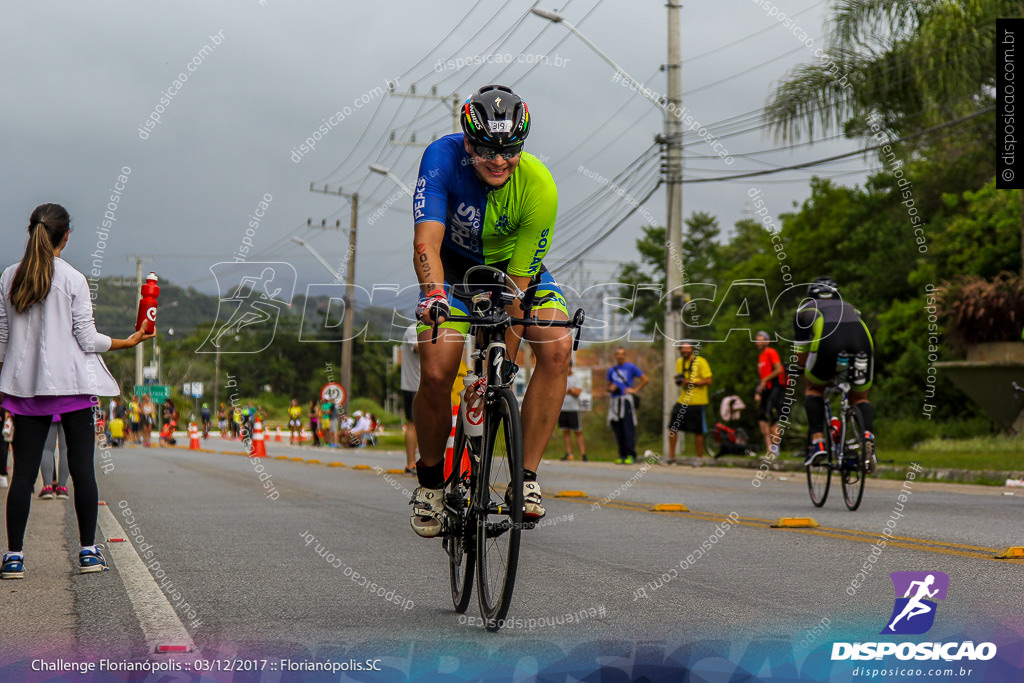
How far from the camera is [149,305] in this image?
20.3ft

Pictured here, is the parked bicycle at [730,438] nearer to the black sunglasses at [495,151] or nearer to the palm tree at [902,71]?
the palm tree at [902,71]

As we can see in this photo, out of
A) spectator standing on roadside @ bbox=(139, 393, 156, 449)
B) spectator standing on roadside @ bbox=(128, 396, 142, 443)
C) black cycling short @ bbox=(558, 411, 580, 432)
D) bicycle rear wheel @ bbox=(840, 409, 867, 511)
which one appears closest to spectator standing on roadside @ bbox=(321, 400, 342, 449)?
spectator standing on roadside @ bbox=(139, 393, 156, 449)

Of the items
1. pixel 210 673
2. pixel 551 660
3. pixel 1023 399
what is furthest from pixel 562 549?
pixel 1023 399

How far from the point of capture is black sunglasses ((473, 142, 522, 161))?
5.00m

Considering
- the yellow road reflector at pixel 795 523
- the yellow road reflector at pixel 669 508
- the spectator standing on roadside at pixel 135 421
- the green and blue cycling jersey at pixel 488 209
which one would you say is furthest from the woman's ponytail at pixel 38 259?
the spectator standing on roadside at pixel 135 421

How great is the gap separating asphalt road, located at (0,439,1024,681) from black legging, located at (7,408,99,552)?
29 cm

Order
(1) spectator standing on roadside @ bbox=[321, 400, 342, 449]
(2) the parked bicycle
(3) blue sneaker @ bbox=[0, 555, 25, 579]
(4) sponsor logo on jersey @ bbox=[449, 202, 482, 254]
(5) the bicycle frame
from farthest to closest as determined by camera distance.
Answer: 1. (1) spectator standing on roadside @ bbox=[321, 400, 342, 449]
2. (2) the parked bicycle
3. (5) the bicycle frame
4. (3) blue sneaker @ bbox=[0, 555, 25, 579]
5. (4) sponsor logo on jersey @ bbox=[449, 202, 482, 254]

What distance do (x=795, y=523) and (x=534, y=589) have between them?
3.53 meters

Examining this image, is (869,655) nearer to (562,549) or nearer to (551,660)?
(551,660)

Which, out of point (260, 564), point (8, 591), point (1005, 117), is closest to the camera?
point (8, 591)

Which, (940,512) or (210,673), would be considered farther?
(940,512)

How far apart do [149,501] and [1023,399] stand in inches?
549

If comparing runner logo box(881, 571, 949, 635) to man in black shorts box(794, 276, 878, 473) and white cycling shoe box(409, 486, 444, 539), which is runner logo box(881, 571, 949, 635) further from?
man in black shorts box(794, 276, 878, 473)

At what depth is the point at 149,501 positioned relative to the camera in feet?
38.8
